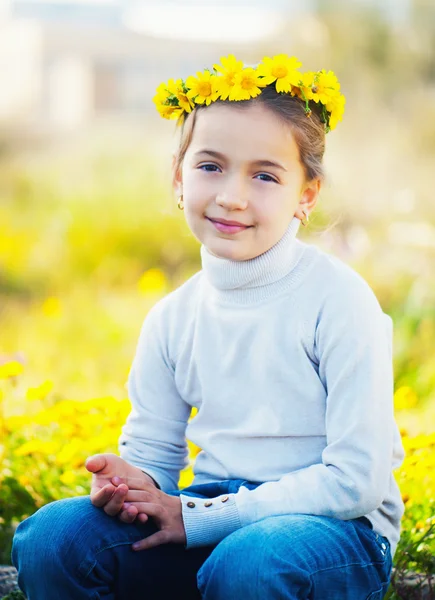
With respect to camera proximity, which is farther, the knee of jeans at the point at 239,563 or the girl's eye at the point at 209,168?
the girl's eye at the point at 209,168

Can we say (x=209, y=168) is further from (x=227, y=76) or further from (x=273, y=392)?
(x=273, y=392)

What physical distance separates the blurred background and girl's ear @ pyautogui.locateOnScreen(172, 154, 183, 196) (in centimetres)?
36

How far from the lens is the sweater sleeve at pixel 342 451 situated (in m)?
1.80

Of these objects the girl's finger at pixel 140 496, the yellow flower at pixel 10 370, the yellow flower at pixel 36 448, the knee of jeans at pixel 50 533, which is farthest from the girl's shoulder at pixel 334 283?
the yellow flower at pixel 10 370

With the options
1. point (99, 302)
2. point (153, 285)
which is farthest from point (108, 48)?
point (153, 285)

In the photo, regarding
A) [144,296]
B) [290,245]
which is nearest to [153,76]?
[144,296]

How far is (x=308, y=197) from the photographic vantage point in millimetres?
2076

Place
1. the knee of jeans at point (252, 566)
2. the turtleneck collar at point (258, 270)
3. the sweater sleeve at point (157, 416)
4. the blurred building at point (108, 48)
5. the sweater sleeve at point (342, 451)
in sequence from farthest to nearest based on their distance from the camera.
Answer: the blurred building at point (108, 48) → the sweater sleeve at point (157, 416) → the turtleneck collar at point (258, 270) → the sweater sleeve at point (342, 451) → the knee of jeans at point (252, 566)

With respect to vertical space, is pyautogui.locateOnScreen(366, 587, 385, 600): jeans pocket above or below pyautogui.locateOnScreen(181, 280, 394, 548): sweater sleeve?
below

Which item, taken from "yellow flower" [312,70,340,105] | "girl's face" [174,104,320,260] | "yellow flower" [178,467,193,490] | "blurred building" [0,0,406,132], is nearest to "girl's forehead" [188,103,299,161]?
"girl's face" [174,104,320,260]

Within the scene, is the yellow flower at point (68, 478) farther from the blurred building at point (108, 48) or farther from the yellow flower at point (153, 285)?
the blurred building at point (108, 48)

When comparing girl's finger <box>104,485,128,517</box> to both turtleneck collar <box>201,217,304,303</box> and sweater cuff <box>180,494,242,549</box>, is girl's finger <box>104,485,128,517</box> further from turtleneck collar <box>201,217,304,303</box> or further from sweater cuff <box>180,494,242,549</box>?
turtleneck collar <box>201,217,304,303</box>

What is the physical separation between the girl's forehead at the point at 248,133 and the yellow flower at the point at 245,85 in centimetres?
3

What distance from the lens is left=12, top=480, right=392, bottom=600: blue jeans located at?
1.67 m
